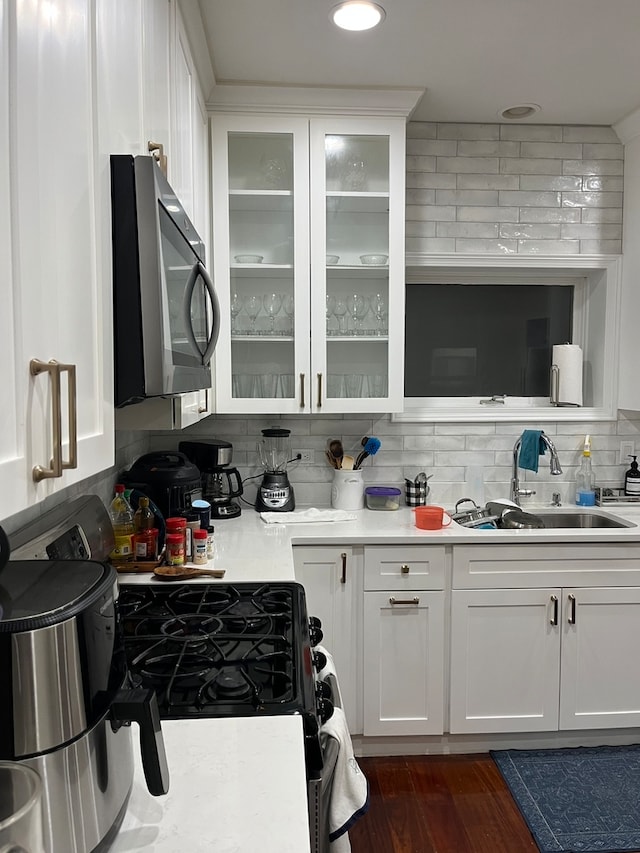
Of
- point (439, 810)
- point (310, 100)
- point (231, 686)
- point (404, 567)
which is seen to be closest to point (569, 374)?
point (404, 567)

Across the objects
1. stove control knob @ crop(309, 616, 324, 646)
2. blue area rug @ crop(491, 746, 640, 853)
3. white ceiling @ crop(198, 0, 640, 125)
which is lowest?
blue area rug @ crop(491, 746, 640, 853)

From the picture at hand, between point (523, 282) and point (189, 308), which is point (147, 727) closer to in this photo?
point (189, 308)

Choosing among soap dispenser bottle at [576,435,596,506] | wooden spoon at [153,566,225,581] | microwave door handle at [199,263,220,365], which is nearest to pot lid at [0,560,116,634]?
microwave door handle at [199,263,220,365]

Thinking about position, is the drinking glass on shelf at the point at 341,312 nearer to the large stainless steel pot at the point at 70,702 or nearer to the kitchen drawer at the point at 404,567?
the kitchen drawer at the point at 404,567

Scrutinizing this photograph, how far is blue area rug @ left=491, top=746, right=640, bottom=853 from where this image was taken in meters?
2.06

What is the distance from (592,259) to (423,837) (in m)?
2.46

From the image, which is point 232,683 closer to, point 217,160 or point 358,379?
point 358,379

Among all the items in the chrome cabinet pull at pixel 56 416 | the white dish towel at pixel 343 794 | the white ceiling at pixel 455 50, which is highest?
the white ceiling at pixel 455 50

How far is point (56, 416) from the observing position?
76cm

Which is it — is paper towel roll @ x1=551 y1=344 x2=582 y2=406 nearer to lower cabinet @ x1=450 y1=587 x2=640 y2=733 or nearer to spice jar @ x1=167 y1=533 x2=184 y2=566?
lower cabinet @ x1=450 y1=587 x2=640 y2=733

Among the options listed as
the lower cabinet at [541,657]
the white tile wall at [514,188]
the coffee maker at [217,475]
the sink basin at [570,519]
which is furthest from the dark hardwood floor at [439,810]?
the white tile wall at [514,188]

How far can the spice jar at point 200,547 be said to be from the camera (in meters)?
2.00

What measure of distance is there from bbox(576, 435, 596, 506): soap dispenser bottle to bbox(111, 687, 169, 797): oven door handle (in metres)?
2.60

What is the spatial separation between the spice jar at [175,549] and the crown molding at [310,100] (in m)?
1.68
